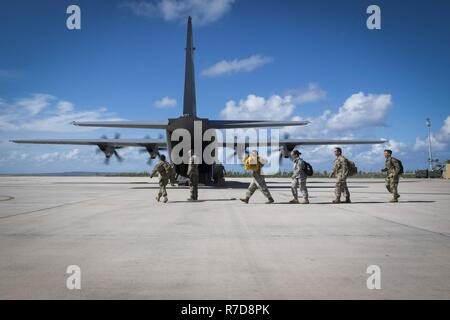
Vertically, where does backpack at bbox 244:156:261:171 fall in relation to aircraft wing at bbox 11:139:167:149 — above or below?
below

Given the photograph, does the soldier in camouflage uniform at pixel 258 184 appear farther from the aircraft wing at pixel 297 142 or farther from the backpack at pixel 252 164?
the aircraft wing at pixel 297 142

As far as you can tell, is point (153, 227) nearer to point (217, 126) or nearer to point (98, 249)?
point (98, 249)

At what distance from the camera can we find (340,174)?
13.4 m

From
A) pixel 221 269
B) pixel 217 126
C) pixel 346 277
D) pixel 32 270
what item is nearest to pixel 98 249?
pixel 32 270

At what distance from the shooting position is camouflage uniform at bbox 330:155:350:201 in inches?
528

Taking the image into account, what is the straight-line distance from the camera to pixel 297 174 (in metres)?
13.4

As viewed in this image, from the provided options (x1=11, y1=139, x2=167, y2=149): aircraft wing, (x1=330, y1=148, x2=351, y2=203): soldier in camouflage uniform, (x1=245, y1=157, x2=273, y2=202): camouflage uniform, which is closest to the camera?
(x1=245, y1=157, x2=273, y2=202): camouflage uniform

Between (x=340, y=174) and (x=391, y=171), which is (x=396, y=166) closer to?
→ (x=391, y=171)

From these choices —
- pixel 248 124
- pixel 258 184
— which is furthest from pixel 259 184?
pixel 248 124

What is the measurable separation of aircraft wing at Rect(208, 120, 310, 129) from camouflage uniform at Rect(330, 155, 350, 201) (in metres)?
7.40

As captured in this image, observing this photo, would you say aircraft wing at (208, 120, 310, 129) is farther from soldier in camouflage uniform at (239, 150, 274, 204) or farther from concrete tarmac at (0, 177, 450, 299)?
concrete tarmac at (0, 177, 450, 299)

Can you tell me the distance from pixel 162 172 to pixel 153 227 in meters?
6.35

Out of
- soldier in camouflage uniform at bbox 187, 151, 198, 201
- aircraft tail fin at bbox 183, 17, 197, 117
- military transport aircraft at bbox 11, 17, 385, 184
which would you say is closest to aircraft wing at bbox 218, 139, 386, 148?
military transport aircraft at bbox 11, 17, 385, 184

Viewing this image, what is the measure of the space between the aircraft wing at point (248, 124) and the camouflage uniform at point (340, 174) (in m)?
7.40
